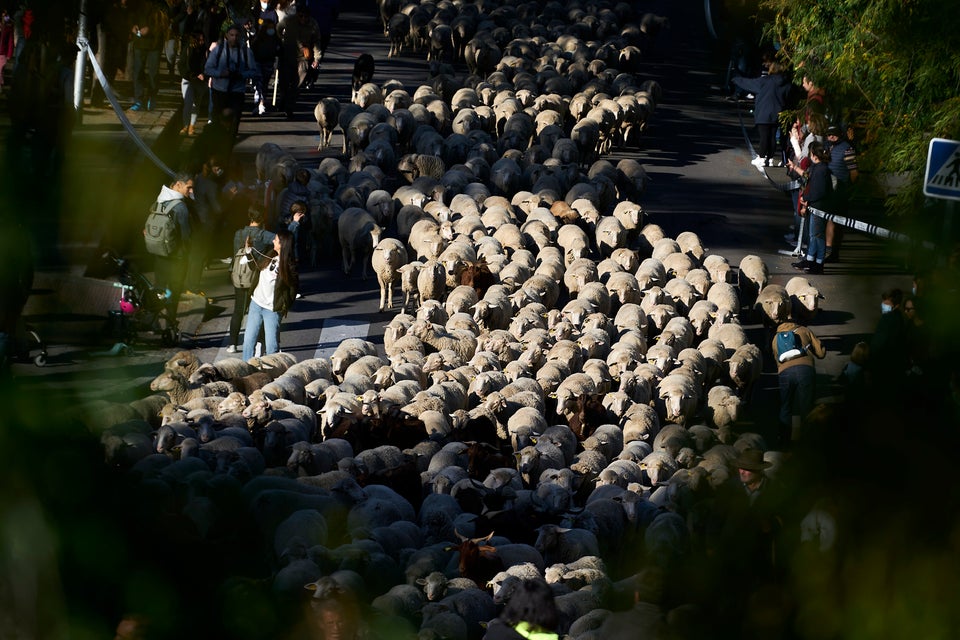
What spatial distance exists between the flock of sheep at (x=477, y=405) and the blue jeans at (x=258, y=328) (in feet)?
0.88

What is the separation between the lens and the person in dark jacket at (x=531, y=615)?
5.05m

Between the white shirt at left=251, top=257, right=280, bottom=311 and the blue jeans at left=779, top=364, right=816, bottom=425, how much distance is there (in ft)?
15.7

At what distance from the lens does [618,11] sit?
32094mm

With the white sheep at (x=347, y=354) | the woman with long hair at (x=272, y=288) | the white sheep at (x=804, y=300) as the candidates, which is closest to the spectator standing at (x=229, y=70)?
the woman with long hair at (x=272, y=288)

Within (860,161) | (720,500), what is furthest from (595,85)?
(720,500)

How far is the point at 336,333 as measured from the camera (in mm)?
13625

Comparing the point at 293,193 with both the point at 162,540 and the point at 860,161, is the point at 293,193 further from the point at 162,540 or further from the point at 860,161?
the point at 162,540

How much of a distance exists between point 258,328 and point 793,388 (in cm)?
507

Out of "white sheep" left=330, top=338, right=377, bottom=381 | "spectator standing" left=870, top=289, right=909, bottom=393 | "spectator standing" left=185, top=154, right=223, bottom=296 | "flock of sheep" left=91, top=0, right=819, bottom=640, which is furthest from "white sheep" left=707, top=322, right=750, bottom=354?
"spectator standing" left=870, top=289, right=909, bottom=393

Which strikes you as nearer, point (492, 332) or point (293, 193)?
point (492, 332)

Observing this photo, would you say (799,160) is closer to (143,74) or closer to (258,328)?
(258,328)

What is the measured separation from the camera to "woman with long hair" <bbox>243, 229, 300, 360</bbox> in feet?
38.1

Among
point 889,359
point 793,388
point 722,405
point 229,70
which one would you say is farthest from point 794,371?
point 229,70

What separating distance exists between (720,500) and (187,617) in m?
1.97
